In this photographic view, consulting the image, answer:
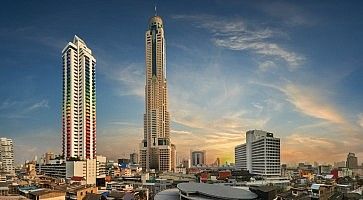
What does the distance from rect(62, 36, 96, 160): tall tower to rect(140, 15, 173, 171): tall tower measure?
46.9 ft

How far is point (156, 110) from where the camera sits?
49.8m

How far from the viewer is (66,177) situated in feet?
92.4

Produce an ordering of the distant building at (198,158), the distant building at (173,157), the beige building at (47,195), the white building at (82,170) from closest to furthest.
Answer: the beige building at (47,195), the white building at (82,170), the distant building at (173,157), the distant building at (198,158)

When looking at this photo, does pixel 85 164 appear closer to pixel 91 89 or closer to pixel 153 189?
pixel 153 189

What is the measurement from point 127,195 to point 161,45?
121 feet

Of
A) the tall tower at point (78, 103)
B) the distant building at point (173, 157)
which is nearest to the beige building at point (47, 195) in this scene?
the tall tower at point (78, 103)

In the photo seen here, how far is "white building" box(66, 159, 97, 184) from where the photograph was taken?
2789cm

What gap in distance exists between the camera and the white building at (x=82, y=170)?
27.9 meters

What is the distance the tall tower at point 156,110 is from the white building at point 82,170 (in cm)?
1858

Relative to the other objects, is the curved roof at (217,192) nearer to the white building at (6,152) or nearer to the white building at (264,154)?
the white building at (264,154)

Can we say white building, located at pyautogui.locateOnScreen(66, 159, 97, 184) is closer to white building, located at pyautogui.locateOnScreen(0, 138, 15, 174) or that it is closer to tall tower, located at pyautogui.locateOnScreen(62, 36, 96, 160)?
tall tower, located at pyautogui.locateOnScreen(62, 36, 96, 160)

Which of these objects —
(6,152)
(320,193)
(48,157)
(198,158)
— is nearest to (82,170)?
(48,157)

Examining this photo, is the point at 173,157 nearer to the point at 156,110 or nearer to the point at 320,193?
the point at 156,110

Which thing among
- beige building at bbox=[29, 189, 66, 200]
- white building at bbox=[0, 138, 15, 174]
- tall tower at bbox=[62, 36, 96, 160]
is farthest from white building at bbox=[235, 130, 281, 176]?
white building at bbox=[0, 138, 15, 174]
